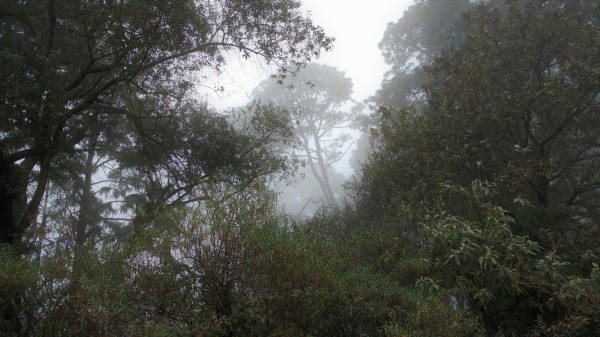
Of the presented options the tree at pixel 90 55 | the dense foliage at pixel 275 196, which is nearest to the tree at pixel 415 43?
the dense foliage at pixel 275 196

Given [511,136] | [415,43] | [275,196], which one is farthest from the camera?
[415,43]

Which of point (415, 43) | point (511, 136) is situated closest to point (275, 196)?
point (511, 136)

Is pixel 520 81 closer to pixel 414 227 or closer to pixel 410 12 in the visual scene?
pixel 414 227

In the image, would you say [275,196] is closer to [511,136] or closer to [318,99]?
[511,136]

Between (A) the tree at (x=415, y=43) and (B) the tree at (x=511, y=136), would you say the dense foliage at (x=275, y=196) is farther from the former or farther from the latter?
(A) the tree at (x=415, y=43)

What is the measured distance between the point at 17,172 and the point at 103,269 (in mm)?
4784

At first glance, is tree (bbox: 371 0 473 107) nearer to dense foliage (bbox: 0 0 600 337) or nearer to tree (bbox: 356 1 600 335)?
dense foliage (bbox: 0 0 600 337)

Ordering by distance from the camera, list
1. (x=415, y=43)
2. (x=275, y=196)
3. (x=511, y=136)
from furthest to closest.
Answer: (x=415, y=43)
(x=511, y=136)
(x=275, y=196)

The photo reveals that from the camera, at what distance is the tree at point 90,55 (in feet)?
20.4

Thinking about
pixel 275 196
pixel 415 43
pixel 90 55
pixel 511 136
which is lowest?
pixel 275 196

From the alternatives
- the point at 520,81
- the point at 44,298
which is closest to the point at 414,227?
the point at 520,81

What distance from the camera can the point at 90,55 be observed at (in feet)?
23.1

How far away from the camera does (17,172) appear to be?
739cm

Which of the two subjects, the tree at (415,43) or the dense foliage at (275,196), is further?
the tree at (415,43)
